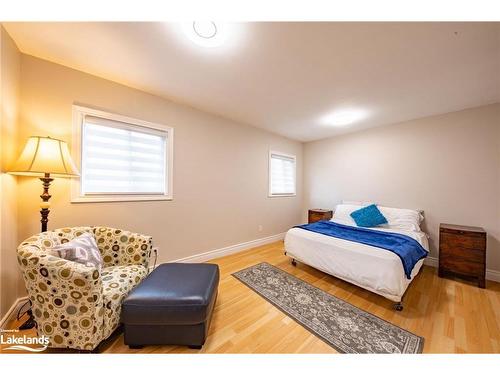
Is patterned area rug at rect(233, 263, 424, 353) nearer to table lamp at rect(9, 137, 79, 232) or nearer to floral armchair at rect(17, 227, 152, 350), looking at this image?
floral armchair at rect(17, 227, 152, 350)

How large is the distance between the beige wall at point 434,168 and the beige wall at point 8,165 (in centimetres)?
470

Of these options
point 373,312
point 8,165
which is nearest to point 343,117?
point 373,312

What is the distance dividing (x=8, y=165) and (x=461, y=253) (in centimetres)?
495

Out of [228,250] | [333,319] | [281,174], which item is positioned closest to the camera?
[333,319]

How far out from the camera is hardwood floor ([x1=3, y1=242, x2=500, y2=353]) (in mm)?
1344

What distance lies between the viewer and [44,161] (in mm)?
1466

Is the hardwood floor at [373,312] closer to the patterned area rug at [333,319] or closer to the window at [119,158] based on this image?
the patterned area rug at [333,319]

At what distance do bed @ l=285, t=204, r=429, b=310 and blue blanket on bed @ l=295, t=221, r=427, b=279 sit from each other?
0.08 meters

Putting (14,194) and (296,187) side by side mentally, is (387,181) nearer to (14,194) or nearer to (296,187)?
(296,187)

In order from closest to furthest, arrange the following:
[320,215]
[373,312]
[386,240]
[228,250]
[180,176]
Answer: [373,312] → [386,240] → [180,176] → [228,250] → [320,215]

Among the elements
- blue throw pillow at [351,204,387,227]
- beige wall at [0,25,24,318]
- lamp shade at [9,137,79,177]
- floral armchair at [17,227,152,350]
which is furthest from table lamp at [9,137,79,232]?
blue throw pillow at [351,204,387,227]

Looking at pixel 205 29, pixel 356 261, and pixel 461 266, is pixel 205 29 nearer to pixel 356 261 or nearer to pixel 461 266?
pixel 356 261

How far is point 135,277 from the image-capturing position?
155 cm

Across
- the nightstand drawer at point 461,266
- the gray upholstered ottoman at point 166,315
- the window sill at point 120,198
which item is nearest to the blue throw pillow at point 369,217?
the nightstand drawer at point 461,266
